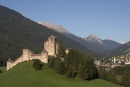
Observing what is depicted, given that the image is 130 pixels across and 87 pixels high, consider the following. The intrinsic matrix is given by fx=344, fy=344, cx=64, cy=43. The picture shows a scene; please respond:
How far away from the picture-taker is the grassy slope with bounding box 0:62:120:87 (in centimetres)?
8019

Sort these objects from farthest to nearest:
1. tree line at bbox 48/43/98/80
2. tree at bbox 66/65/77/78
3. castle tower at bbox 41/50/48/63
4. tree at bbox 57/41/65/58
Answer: tree at bbox 57/41/65/58
castle tower at bbox 41/50/48/63
tree line at bbox 48/43/98/80
tree at bbox 66/65/77/78

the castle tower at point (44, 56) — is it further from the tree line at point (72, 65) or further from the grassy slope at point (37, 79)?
the grassy slope at point (37, 79)

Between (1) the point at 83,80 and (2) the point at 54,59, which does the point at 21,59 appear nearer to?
(2) the point at 54,59

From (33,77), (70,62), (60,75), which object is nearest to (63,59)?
(70,62)

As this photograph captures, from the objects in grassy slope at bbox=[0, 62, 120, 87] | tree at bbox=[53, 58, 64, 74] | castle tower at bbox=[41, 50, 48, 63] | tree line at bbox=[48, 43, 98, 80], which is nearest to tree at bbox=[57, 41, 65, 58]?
tree line at bbox=[48, 43, 98, 80]

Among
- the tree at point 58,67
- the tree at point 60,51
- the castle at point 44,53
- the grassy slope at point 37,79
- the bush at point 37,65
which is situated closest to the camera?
the grassy slope at point 37,79

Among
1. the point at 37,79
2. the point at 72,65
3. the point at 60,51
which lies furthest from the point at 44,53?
the point at 37,79

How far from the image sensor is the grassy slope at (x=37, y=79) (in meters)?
80.2

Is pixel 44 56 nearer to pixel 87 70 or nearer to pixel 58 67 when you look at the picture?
pixel 58 67

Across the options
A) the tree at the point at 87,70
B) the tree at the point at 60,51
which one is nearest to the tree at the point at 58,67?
the tree at the point at 87,70

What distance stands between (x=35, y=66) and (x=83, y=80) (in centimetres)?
1311

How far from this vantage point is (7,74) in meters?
90.2

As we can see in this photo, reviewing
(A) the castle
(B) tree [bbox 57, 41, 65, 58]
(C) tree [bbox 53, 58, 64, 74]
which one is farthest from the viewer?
(B) tree [bbox 57, 41, 65, 58]

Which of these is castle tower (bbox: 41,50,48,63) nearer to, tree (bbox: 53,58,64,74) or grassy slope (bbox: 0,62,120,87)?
grassy slope (bbox: 0,62,120,87)
